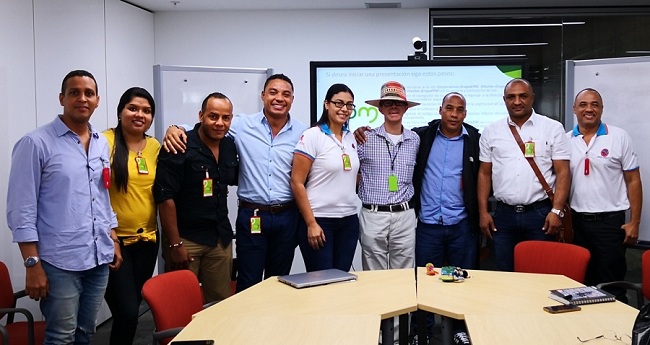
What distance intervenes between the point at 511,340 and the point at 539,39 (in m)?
5.27

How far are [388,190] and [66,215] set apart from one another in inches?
79.6

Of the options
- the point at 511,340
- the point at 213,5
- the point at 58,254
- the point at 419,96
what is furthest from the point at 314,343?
the point at 213,5

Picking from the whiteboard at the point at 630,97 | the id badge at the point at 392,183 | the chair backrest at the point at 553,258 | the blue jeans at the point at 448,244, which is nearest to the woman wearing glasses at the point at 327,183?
the id badge at the point at 392,183

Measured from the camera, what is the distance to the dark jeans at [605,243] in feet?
13.2

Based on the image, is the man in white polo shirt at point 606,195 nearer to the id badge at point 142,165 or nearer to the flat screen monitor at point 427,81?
the flat screen monitor at point 427,81

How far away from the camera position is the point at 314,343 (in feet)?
6.91

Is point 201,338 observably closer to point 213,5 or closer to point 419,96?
point 419,96

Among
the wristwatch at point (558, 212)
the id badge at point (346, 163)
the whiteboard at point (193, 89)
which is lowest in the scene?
the wristwatch at point (558, 212)

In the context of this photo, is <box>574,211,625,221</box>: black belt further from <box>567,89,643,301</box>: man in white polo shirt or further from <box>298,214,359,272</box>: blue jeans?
<box>298,214,359,272</box>: blue jeans

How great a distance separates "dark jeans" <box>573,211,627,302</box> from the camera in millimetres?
4031

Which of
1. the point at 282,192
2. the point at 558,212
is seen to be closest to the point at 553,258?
the point at 558,212

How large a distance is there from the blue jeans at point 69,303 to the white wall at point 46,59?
3.86ft

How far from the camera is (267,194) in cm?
367

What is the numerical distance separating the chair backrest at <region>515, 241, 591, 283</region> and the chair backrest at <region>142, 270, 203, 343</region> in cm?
204
